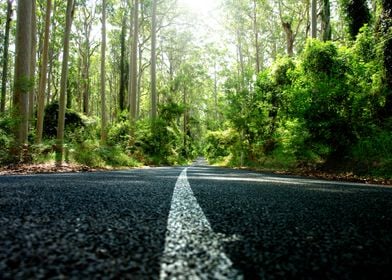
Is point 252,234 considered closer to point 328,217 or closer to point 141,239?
point 141,239

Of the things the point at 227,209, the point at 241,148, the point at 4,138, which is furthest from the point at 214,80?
the point at 227,209

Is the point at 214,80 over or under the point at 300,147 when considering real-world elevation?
over

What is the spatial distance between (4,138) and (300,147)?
10318 mm

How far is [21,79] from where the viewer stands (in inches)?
446

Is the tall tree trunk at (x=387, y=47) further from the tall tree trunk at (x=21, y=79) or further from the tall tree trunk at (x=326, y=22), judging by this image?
the tall tree trunk at (x=21, y=79)

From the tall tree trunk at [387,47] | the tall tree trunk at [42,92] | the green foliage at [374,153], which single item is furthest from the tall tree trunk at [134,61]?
the tall tree trunk at [387,47]

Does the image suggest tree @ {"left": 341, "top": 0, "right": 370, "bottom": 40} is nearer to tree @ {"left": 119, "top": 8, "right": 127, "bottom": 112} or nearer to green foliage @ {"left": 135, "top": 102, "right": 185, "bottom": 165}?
green foliage @ {"left": 135, "top": 102, "right": 185, "bottom": 165}

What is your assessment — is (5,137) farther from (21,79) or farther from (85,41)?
(85,41)

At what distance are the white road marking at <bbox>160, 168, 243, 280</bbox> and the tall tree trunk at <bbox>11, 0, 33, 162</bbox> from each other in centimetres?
1036

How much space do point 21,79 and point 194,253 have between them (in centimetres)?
1193

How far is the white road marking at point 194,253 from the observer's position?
0.98m

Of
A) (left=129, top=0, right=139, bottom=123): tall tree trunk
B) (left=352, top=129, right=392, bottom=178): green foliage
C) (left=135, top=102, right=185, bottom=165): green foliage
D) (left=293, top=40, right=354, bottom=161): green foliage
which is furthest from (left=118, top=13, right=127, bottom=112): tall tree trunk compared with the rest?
(left=352, top=129, right=392, bottom=178): green foliage

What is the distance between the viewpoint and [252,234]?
1.54 m

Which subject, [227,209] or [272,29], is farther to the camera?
[272,29]
